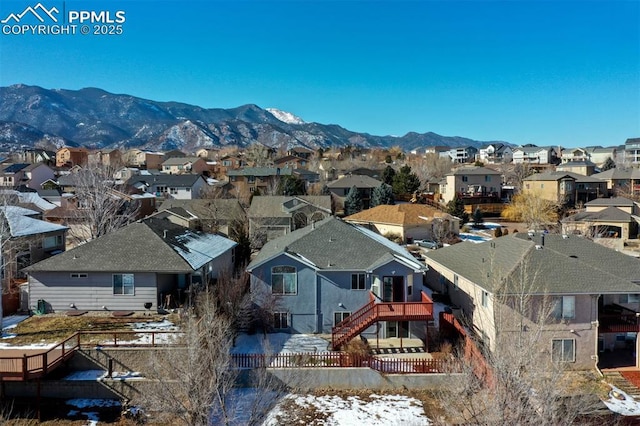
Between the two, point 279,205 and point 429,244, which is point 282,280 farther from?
point 279,205

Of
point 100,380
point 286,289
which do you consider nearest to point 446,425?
point 286,289

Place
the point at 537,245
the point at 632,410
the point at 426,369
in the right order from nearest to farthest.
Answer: the point at 632,410 → the point at 426,369 → the point at 537,245

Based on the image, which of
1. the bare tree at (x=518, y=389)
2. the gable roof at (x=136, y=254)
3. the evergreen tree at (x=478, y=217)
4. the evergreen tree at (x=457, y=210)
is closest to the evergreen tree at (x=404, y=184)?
the evergreen tree at (x=457, y=210)

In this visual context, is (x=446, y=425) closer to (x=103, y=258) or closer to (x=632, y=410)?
(x=632, y=410)

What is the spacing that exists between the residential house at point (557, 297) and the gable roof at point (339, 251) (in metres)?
4.26

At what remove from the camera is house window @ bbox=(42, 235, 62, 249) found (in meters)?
38.2

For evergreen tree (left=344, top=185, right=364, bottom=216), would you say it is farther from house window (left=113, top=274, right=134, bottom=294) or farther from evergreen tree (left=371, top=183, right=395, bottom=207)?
house window (left=113, top=274, right=134, bottom=294)

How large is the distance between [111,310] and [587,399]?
25244mm

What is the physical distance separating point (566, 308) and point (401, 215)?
33543mm

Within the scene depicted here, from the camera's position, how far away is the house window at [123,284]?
2605 cm

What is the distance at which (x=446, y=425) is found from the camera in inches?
607

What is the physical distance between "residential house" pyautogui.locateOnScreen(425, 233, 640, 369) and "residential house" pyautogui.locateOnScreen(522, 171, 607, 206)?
48.1 meters

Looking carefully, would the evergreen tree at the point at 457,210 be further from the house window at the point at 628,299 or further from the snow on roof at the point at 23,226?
the snow on roof at the point at 23,226

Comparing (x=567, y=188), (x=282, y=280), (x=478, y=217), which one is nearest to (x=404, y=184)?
(x=478, y=217)
